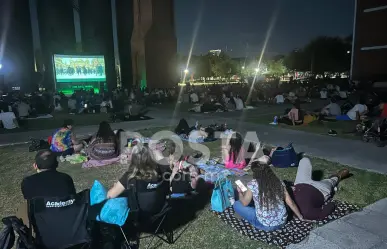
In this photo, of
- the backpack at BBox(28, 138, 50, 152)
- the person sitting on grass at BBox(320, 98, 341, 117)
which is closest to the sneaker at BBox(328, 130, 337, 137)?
the person sitting on grass at BBox(320, 98, 341, 117)

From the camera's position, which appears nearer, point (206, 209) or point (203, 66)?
point (206, 209)

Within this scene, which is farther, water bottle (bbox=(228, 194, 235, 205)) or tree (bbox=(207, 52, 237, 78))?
tree (bbox=(207, 52, 237, 78))

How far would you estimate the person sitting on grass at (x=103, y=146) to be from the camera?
7.99 metres

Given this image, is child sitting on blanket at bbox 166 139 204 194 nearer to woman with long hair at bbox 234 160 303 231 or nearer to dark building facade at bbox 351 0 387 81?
woman with long hair at bbox 234 160 303 231

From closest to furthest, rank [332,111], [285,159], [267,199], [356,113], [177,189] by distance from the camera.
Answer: [267,199], [177,189], [285,159], [356,113], [332,111]

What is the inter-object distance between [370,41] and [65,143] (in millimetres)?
28381

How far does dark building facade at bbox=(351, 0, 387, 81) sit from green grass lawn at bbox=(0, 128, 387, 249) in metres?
23.7

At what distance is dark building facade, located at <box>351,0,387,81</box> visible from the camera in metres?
26.7

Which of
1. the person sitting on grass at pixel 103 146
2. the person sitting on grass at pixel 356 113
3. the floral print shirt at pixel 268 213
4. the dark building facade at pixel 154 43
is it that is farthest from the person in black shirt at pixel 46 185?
→ the dark building facade at pixel 154 43

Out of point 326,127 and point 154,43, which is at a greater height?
point 154,43

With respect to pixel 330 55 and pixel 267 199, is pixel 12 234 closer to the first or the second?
pixel 267 199

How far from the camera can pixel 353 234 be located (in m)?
4.15

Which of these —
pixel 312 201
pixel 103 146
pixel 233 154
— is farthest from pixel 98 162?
pixel 312 201

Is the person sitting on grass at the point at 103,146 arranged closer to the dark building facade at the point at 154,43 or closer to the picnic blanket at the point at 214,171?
the picnic blanket at the point at 214,171
